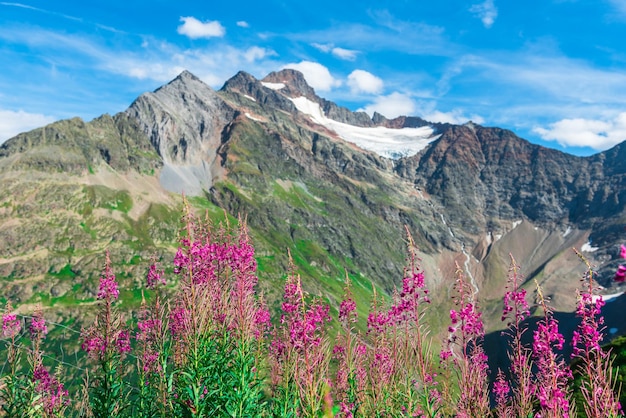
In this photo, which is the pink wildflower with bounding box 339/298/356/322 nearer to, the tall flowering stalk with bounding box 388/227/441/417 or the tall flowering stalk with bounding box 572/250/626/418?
the tall flowering stalk with bounding box 388/227/441/417

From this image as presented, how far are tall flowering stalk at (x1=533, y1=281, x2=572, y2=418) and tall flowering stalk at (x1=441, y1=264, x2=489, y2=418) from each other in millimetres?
1162

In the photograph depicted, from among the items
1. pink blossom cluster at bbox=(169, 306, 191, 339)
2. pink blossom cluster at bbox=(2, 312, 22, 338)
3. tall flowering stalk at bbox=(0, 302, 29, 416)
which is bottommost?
tall flowering stalk at bbox=(0, 302, 29, 416)

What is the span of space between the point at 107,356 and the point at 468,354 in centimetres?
938

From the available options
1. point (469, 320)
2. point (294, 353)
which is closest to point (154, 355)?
point (294, 353)

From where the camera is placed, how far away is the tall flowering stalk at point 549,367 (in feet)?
25.4

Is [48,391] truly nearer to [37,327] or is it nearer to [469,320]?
[37,327]

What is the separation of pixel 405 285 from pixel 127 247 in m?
202

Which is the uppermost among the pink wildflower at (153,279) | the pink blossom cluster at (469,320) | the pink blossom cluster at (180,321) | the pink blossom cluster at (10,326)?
the pink wildflower at (153,279)

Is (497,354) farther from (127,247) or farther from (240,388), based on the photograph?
(240,388)

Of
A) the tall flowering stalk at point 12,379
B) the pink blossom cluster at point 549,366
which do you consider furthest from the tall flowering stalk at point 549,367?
the tall flowering stalk at point 12,379

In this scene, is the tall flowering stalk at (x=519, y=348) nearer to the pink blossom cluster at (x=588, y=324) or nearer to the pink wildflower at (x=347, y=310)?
the pink blossom cluster at (x=588, y=324)

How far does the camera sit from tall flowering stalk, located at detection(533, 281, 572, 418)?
7.75m

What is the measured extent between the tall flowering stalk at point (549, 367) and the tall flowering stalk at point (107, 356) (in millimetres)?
10078

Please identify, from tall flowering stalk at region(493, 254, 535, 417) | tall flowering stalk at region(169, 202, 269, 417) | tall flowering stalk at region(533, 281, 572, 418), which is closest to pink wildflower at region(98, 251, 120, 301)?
tall flowering stalk at region(169, 202, 269, 417)
